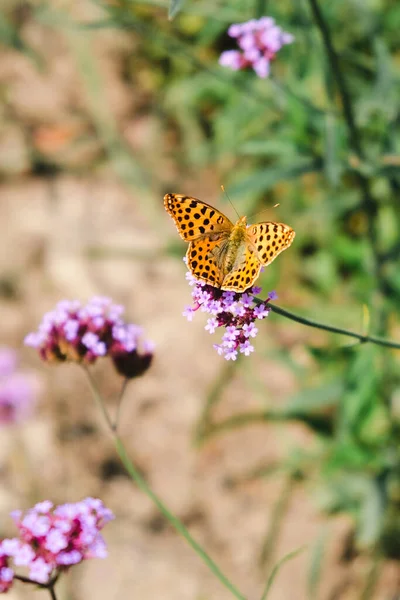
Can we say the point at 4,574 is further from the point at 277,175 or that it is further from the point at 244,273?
the point at 277,175

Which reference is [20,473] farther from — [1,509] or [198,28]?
[198,28]

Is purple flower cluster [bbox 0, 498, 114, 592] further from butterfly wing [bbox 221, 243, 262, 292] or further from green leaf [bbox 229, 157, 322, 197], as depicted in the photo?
green leaf [bbox 229, 157, 322, 197]

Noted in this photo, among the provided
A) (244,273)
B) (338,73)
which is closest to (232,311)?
(244,273)

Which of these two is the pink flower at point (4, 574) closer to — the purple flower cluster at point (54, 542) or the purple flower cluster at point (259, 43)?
the purple flower cluster at point (54, 542)

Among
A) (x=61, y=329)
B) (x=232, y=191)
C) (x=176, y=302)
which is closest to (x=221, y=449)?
(x=176, y=302)

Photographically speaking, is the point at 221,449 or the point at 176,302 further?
the point at 176,302

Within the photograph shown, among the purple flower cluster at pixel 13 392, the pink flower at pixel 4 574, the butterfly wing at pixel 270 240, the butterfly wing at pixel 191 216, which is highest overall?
the purple flower cluster at pixel 13 392

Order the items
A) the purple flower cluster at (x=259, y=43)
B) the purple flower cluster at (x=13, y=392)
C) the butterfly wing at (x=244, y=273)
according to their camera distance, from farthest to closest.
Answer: the purple flower cluster at (x=13, y=392), the purple flower cluster at (x=259, y=43), the butterfly wing at (x=244, y=273)

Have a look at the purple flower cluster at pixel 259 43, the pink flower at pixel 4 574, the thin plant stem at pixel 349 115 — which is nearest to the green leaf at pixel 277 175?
the thin plant stem at pixel 349 115
